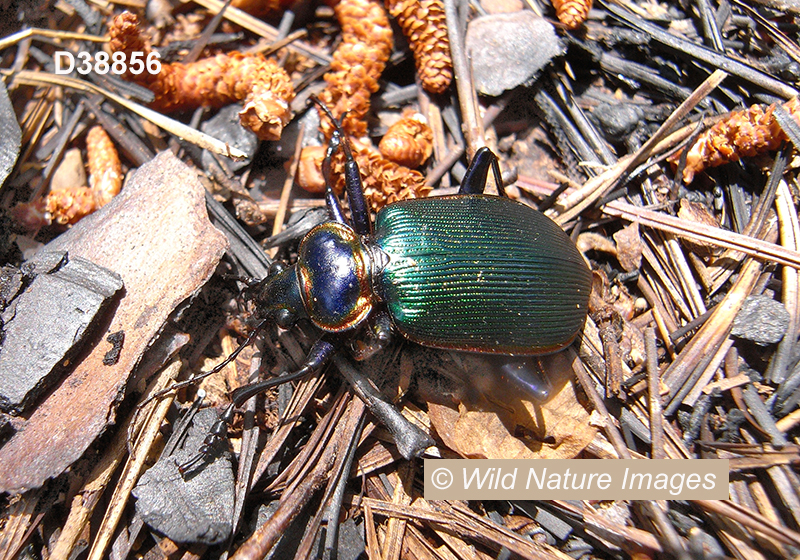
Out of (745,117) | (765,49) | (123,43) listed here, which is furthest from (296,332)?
(765,49)

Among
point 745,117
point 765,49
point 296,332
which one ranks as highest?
point 765,49

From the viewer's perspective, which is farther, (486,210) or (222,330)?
(222,330)

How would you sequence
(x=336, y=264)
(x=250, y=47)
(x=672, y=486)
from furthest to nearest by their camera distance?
(x=250, y=47), (x=336, y=264), (x=672, y=486)

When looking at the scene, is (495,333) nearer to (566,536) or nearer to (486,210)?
(486,210)

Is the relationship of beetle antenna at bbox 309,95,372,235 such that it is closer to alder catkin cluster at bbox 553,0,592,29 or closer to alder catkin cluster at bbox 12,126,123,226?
alder catkin cluster at bbox 12,126,123,226

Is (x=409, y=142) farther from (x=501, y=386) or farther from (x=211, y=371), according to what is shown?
(x=211, y=371)

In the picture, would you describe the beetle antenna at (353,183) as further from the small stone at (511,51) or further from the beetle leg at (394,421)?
the small stone at (511,51)
